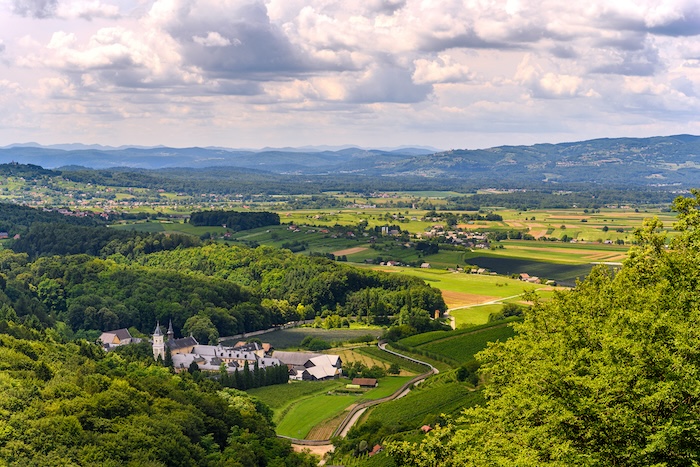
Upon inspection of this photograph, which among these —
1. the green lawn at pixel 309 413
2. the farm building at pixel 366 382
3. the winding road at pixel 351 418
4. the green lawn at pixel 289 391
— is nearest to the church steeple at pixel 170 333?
the green lawn at pixel 289 391

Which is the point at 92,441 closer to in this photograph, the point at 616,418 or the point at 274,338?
the point at 616,418

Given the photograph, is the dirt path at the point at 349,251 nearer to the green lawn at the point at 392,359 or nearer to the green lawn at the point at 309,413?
the green lawn at the point at 392,359

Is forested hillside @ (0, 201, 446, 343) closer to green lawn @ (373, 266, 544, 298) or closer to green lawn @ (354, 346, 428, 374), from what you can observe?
green lawn @ (373, 266, 544, 298)

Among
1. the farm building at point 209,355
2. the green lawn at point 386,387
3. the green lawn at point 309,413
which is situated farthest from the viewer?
the farm building at point 209,355

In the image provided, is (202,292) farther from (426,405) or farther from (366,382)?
(426,405)

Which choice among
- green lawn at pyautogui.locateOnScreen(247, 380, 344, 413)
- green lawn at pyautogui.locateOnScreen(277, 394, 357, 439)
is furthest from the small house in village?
green lawn at pyautogui.locateOnScreen(277, 394, 357, 439)

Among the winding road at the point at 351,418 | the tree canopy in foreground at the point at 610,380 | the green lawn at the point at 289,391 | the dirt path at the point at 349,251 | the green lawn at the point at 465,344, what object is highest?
the tree canopy in foreground at the point at 610,380

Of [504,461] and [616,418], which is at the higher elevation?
[616,418]

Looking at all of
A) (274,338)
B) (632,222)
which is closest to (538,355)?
(274,338)

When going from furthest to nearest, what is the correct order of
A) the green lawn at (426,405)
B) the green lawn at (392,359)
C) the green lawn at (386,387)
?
the green lawn at (392,359) → the green lawn at (386,387) → the green lawn at (426,405)
